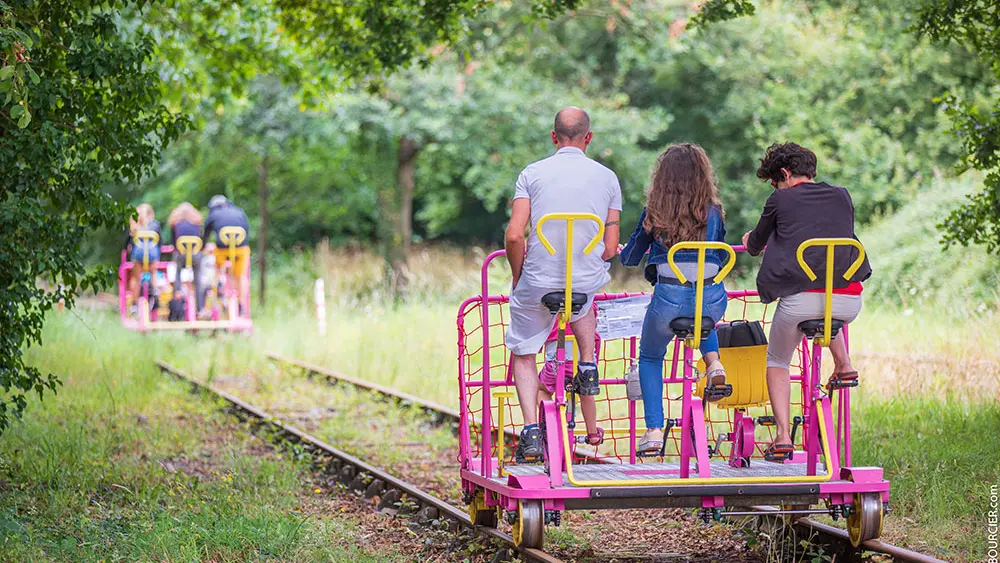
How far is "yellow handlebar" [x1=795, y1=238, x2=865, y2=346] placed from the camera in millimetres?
5898

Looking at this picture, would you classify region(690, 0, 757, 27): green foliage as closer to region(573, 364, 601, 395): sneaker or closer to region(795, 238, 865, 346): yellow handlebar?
region(795, 238, 865, 346): yellow handlebar

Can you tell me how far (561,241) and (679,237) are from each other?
0.63m

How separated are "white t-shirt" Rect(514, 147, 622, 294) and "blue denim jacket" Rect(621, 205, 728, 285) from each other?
23 centimetres

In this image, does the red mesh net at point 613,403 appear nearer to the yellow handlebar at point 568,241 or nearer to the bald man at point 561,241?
the bald man at point 561,241

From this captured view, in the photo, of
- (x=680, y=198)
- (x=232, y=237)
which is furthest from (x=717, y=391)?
(x=232, y=237)

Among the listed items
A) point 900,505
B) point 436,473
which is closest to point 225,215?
point 436,473

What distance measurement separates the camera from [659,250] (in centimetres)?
648

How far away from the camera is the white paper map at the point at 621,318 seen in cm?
696

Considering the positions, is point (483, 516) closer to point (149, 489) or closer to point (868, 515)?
point (868, 515)

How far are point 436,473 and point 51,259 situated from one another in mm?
3679

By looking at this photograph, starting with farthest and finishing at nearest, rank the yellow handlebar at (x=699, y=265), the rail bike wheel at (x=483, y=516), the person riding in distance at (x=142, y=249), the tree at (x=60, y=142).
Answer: the person riding in distance at (x=142, y=249) → the tree at (x=60, y=142) → the rail bike wheel at (x=483, y=516) → the yellow handlebar at (x=699, y=265)

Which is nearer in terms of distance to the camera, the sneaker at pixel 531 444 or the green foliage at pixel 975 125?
the sneaker at pixel 531 444

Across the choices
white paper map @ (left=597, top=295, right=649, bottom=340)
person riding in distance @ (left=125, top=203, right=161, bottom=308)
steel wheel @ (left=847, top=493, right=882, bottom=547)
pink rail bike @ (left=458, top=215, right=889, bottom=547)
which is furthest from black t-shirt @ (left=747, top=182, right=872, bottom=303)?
person riding in distance @ (left=125, top=203, right=161, bottom=308)

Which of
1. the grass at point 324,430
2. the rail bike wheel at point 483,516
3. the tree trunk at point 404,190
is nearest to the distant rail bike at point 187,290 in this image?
the grass at point 324,430
